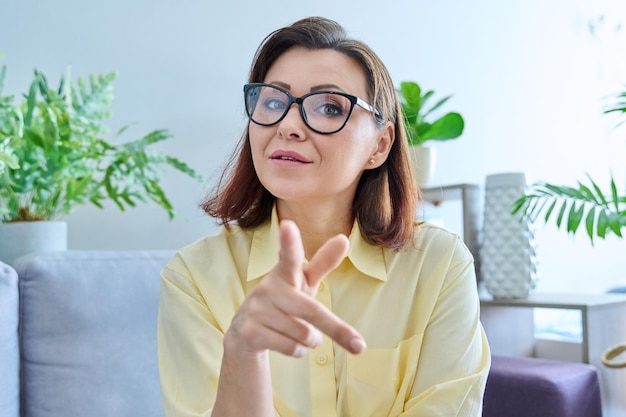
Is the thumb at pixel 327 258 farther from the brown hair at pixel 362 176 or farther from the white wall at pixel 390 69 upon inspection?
the white wall at pixel 390 69

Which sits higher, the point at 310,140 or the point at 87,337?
the point at 310,140

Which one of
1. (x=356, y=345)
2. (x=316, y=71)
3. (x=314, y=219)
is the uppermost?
(x=316, y=71)

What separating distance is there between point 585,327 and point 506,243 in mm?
342

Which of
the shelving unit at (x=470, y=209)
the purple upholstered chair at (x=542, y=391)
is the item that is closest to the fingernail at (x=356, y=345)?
the purple upholstered chair at (x=542, y=391)

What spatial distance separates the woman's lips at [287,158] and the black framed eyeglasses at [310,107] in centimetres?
5

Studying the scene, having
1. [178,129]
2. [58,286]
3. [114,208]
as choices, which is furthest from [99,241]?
[58,286]

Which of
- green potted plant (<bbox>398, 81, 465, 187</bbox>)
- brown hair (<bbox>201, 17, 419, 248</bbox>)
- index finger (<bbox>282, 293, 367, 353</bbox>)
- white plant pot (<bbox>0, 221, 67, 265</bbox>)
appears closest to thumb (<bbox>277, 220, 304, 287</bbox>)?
index finger (<bbox>282, 293, 367, 353</bbox>)

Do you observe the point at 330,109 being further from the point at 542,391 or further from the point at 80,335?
the point at 542,391

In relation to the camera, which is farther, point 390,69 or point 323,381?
point 390,69

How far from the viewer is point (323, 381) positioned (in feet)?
3.74

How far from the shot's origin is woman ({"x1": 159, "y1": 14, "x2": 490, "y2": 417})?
3.52 ft

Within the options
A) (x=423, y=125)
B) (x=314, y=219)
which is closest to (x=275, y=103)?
(x=314, y=219)

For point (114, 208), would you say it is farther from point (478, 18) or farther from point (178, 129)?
point (478, 18)

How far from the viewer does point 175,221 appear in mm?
2188
